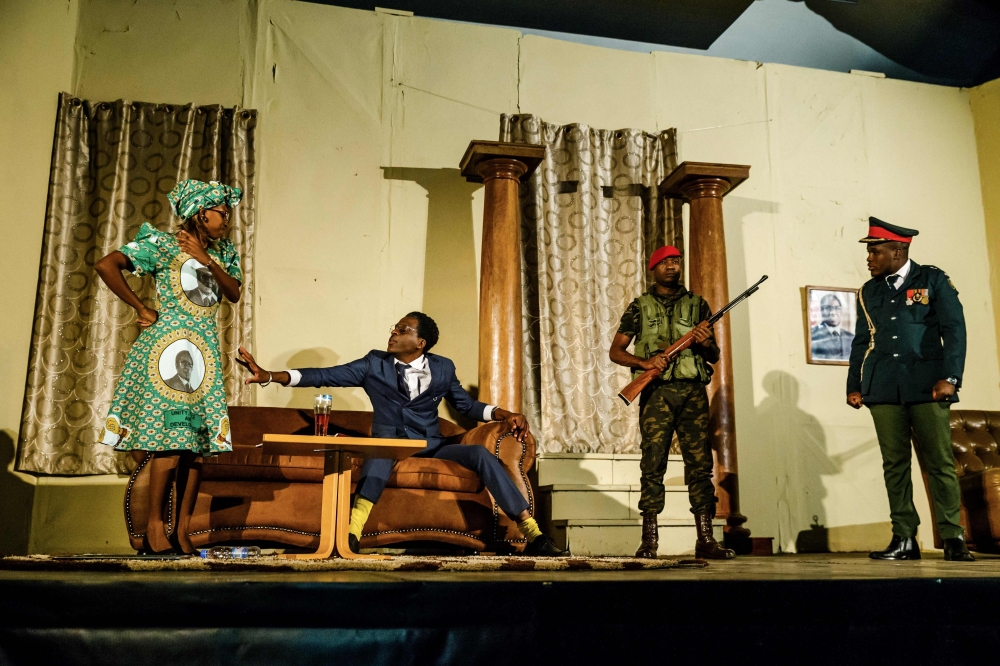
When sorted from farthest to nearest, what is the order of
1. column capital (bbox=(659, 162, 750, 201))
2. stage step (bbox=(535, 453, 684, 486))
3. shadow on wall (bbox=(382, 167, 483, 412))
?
1. shadow on wall (bbox=(382, 167, 483, 412))
2. column capital (bbox=(659, 162, 750, 201))
3. stage step (bbox=(535, 453, 684, 486))

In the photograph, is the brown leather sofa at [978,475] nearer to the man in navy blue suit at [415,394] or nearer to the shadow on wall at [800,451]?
the shadow on wall at [800,451]

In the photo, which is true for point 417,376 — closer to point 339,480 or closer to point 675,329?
point 339,480

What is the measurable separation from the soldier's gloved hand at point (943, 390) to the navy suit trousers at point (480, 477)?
2.06 metres

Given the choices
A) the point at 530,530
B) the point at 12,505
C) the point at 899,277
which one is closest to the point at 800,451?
the point at 899,277

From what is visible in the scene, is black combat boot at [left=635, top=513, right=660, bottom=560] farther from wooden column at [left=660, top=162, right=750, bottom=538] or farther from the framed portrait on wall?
the framed portrait on wall

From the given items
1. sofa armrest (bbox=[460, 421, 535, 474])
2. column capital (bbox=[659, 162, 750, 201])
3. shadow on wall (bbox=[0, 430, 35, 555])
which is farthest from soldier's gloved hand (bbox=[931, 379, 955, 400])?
shadow on wall (bbox=[0, 430, 35, 555])

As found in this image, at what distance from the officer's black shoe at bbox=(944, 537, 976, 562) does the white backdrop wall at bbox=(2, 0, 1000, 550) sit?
1.89 meters

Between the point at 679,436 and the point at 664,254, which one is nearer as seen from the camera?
the point at 679,436

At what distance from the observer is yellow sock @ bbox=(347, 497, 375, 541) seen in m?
3.62

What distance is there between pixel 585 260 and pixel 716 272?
0.88m

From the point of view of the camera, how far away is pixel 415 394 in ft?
13.8

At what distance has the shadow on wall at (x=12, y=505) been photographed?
4.76 metres

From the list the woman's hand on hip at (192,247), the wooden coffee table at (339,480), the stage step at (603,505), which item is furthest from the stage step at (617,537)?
the woman's hand on hip at (192,247)

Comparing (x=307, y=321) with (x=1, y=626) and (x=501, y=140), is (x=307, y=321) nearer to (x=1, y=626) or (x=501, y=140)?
(x=501, y=140)
